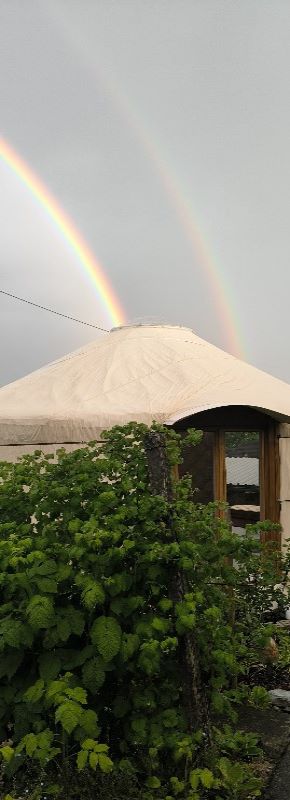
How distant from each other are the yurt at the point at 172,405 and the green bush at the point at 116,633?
334 centimetres

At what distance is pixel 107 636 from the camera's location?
7.49 feet

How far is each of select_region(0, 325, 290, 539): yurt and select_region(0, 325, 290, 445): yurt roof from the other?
0.04ft

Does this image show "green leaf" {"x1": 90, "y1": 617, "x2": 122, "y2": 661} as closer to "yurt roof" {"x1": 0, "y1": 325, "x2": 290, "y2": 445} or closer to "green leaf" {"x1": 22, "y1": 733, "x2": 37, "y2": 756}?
"green leaf" {"x1": 22, "y1": 733, "x2": 37, "y2": 756}

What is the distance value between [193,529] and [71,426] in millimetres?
3548

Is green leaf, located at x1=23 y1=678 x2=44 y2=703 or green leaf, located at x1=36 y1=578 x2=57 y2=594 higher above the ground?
green leaf, located at x1=36 y1=578 x2=57 y2=594

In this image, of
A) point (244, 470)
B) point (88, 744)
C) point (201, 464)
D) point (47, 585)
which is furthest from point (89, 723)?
point (201, 464)

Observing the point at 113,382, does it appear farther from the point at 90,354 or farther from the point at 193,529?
the point at 193,529

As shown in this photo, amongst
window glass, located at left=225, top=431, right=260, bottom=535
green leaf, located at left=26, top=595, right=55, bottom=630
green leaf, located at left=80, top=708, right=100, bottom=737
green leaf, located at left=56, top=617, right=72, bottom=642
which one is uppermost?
window glass, located at left=225, top=431, right=260, bottom=535

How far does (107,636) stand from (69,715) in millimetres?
291

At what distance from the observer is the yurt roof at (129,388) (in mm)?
6137

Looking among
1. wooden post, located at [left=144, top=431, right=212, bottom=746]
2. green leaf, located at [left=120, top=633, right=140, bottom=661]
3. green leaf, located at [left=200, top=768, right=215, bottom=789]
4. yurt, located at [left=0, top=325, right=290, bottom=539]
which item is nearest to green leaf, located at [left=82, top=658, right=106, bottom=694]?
green leaf, located at [left=120, top=633, right=140, bottom=661]

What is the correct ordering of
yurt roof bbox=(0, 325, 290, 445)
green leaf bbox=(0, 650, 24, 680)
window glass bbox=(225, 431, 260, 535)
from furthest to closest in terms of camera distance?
window glass bbox=(225, 431, 260, 535) < yurt roof bbox=(0, 325, 290, 445) < green leaf bbox=(0, 650, 24, 680)

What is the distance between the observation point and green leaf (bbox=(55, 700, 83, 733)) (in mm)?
2084

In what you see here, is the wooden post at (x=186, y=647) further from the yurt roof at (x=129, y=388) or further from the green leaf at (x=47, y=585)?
the yurt roof at (x=129, y=388)
